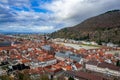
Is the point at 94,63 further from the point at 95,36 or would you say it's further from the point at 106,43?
the point at 95,36

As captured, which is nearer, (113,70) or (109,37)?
(113,70)

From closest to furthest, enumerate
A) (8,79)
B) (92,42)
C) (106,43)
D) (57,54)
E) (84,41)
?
(8,79), (57,54), (106,43), (92,42), (84,41)

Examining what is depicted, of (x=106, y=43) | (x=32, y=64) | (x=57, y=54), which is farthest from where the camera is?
(x=106, y=43)

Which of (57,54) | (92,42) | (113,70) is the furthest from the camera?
(92,42)

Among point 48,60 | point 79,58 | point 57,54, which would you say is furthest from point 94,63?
point 57,54

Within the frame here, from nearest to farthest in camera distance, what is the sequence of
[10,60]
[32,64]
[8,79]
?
[8,79] → [32,64] → [10,60]

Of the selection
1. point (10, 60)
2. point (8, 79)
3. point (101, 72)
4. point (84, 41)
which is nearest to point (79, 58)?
point (101, 72)

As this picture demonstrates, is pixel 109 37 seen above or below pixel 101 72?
above

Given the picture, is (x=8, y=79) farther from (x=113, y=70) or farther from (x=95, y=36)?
(x=95, y=36)

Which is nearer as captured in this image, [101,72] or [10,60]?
[101,72]
